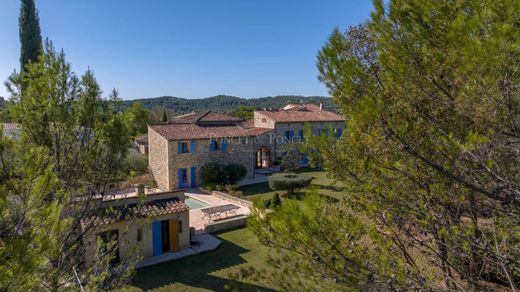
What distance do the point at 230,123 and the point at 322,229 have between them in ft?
95.2

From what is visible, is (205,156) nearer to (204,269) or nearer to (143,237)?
(143,237)

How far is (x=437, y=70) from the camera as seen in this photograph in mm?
4637

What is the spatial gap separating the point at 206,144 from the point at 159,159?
4.24m

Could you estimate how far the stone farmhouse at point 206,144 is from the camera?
2616 centimetres

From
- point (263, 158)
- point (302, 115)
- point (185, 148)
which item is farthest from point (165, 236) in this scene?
point (302, 115)

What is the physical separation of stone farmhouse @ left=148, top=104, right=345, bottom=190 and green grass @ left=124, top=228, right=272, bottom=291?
10231mm

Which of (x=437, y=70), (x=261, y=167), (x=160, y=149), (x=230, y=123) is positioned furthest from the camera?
(x=261, y=167)

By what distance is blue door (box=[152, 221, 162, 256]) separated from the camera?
13828mm

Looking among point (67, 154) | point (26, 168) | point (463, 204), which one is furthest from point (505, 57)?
point (67, 154)

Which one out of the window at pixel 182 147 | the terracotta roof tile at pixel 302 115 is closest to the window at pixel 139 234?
the window at pixel 182 147

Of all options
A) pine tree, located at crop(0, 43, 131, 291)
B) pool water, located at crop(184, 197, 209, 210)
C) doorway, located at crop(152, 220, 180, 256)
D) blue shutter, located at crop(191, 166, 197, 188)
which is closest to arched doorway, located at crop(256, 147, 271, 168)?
blue shutter, located at crop(191, 166, 197, 188)

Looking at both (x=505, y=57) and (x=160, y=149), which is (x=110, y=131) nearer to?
(x=505, y=57)

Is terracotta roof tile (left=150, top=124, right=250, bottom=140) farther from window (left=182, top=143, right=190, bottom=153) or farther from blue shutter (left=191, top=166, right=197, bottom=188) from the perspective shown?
blue shutter (left=191, top=166, right=197, bottom=188)

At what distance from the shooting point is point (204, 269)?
40.5 feet
